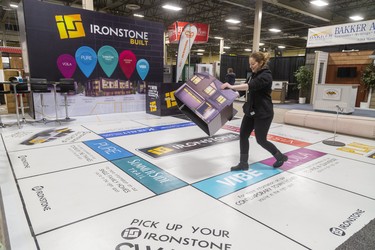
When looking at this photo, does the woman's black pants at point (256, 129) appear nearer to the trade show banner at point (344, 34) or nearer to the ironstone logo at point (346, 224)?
the ironstone logo at point (346, 224)

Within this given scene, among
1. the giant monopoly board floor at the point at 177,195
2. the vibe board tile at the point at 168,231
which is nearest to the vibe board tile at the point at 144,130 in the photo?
the giant monopoly board floor at the point at 177,195

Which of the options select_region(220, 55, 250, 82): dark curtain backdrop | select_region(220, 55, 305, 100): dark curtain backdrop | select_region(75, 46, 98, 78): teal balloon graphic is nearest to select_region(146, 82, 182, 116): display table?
select_region(75, 46, 98, 78): teal balloon graphic

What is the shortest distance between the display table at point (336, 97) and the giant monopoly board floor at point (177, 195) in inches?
133

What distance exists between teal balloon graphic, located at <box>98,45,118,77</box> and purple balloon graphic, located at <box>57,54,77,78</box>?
0.72 m

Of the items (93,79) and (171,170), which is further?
(93,79)

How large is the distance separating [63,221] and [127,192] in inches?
24.1

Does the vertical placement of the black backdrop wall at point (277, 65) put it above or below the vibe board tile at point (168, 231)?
above

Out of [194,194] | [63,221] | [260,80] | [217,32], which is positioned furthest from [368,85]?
[217,32]

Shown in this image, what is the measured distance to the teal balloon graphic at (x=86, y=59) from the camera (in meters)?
6.41

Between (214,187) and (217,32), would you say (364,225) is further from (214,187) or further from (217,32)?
(217,32)

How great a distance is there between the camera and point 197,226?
1854 millimetres

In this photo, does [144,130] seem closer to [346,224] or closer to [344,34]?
[346,224]

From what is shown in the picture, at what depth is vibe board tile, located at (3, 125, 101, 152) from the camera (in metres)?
3.85

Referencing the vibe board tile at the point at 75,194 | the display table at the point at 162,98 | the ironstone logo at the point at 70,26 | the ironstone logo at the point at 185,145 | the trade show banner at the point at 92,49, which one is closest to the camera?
the vibe board tile at the point at 75,194
